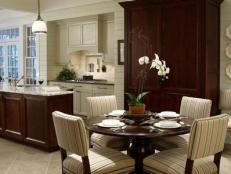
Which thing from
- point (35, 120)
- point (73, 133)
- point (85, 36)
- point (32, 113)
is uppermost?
point (85, 36)

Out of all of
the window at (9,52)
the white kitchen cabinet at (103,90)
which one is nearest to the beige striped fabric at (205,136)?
the white kitchen cabinet at (103,90)

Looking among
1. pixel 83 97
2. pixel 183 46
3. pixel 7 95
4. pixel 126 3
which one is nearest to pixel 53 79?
pixel 83 97

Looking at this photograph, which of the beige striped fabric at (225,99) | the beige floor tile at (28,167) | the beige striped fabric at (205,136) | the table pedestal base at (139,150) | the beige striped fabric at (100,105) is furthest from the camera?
the beige striped fabric at (225,99)

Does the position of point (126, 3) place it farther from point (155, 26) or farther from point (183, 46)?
point (183, 46)

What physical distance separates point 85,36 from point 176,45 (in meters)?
3.10

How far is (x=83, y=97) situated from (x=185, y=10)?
3.40 meters

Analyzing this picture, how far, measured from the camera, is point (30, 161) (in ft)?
13.4

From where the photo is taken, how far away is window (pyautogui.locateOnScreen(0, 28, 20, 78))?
8680 mm

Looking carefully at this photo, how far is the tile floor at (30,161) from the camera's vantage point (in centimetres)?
376

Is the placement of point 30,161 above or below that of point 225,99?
below

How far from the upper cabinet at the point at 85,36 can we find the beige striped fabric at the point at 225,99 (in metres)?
3.30

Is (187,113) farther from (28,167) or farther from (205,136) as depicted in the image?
(28,167)

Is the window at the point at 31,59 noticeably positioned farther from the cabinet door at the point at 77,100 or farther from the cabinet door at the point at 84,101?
the cabinet door at the point at 84,101

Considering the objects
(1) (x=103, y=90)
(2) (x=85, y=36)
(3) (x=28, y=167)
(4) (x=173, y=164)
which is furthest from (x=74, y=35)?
(4) (x=173, y=164)
